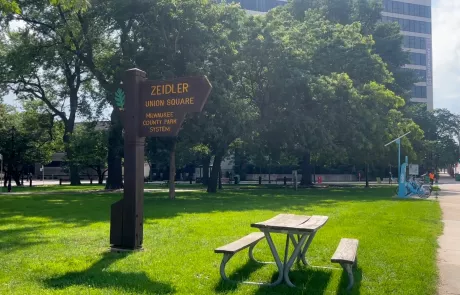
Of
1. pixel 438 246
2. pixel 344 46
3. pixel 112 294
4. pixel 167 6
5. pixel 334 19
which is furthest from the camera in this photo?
pixel 334 19

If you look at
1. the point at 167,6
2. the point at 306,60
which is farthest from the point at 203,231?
the point at 306,60

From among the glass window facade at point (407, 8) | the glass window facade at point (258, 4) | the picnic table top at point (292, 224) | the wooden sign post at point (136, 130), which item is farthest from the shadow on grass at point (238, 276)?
the glass window facade at point (407, 8)

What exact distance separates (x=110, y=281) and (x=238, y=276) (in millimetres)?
1748

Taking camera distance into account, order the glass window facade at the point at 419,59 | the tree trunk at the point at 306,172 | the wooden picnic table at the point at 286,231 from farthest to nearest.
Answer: the glass window facade at the point at 419,59 < the tree trunk at the point at 306,172 < the wooden picnic table at the point at 286,231

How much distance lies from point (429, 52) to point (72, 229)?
315ft

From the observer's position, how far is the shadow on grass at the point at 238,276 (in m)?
6.27

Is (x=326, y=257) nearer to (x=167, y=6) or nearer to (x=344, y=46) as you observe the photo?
(x=167, y=6)

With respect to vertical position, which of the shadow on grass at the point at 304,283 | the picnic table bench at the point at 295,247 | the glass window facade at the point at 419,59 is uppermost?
the glass window facade at the point at 419,59

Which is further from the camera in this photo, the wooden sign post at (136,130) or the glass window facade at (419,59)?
the glass window facade at (419,59)

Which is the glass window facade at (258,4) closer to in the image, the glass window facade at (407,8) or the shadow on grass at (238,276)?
the glass window facade at (407,8)

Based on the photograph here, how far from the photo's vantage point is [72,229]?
11.8 metres

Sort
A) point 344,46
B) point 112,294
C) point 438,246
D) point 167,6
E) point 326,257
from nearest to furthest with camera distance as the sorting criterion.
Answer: point 112,294, point 326,257, point 438,246, point 167,6, point 344,46

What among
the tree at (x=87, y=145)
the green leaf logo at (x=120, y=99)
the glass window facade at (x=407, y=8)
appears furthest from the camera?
the glass window facade at (x=407, y=8)

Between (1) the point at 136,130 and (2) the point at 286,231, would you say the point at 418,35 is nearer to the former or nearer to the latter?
(1) the point at 136,130
